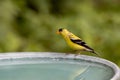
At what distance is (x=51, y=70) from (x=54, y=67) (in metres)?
0.08

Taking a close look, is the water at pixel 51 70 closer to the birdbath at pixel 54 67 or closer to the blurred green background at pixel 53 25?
the birdbath at pixel 54 67

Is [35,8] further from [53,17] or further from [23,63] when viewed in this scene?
[23,63]

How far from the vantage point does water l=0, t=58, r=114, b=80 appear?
262cm

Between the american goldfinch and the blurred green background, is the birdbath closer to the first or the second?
the american goldfinch

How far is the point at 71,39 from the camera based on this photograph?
3604mm

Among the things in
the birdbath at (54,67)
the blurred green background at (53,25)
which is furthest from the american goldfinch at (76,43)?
the blurred green background at (53,25)

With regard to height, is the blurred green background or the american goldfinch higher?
the american goldfinch

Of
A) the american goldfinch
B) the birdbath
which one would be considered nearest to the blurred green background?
the american goldfinch

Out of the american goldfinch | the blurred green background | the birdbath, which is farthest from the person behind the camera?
the blurred green background

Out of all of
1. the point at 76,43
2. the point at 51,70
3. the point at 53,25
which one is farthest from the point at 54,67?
the point at 53,25

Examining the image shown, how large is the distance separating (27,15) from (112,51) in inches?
43.8

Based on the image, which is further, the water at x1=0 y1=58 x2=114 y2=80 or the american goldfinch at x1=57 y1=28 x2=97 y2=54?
the american goldfinch at x1=57 y1=28 x2=97 y2=54

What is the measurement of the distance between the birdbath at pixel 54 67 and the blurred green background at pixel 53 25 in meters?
2.01

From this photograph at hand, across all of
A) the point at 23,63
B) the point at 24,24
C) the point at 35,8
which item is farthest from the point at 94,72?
the point at 35,8
